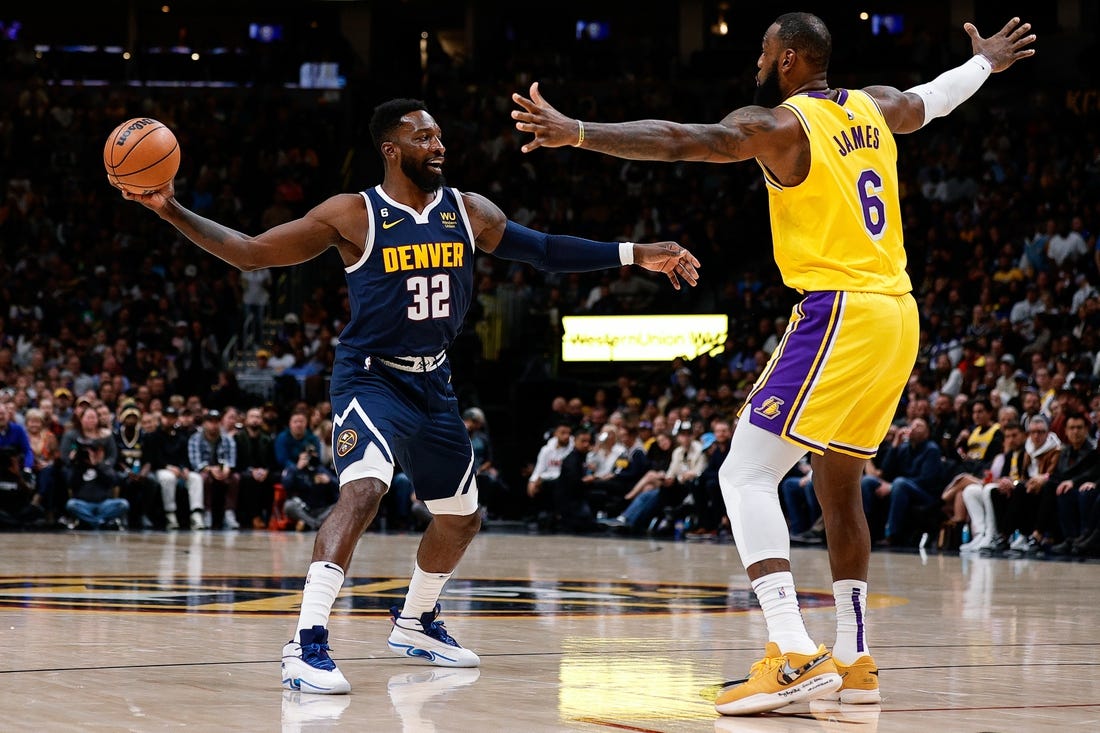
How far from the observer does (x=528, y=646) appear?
656 cm

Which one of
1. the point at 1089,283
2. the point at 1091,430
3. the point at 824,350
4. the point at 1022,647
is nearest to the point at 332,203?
the point at 824,350

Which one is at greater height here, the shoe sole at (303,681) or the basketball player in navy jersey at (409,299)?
the basketball player in navy jersey at (409,299)

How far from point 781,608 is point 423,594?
5.65 feet

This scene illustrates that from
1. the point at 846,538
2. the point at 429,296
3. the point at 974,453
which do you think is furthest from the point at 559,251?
the point at 974,453

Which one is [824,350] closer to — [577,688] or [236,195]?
[577,688]

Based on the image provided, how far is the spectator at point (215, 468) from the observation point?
57.7ft

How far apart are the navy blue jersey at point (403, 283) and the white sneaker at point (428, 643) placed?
1083mm

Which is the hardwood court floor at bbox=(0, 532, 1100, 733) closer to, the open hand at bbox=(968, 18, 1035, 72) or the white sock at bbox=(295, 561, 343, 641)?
the white sock at bbox=(295, 561, 343, 641)

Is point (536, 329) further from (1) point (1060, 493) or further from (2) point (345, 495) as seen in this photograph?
(2) point (345, 495)

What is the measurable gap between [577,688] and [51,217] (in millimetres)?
22547

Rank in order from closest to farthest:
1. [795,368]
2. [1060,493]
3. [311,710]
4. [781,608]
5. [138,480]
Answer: [311,710]
[781,608]
[795,368]
[1060,493]
[138,480]

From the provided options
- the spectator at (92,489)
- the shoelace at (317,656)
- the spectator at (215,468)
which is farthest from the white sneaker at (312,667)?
the spectator at (215,468)

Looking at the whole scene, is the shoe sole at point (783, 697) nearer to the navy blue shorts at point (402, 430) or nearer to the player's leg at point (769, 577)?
the player's leg at point (769, 577)

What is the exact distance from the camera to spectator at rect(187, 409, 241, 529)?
17.6 metres
